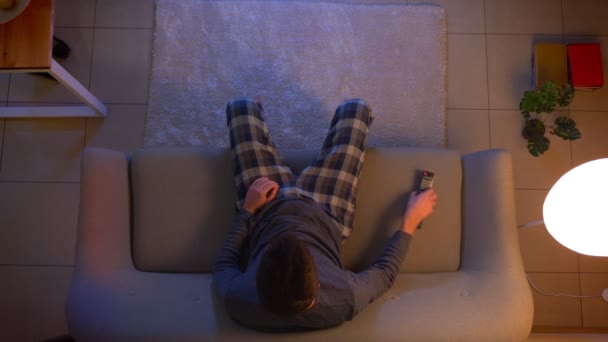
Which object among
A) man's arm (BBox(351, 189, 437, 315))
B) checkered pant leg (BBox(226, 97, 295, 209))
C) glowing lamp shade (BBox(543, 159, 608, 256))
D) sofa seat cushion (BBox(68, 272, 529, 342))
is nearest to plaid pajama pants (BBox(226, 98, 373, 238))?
checkered pant leg (BBox(226, 97, 295, 209))

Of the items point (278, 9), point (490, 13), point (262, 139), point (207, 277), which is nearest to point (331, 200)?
point (262, 139)

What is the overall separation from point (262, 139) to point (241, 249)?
0.44 m

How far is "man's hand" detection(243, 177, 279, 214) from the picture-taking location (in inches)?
57.5

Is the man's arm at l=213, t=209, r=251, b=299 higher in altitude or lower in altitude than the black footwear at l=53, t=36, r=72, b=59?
lower

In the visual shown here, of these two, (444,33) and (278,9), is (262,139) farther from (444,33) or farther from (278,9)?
(444,33)

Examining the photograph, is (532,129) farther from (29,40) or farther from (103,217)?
(29,40)

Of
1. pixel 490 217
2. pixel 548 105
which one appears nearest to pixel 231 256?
pixel 490 217

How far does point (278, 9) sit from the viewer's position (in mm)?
2174

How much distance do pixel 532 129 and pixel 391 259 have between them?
1.12 meters

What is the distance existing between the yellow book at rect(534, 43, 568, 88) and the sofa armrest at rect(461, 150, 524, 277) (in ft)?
2.61

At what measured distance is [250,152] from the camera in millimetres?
1564

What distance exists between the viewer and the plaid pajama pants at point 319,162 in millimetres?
1524


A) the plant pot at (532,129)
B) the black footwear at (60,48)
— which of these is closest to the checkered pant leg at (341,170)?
the plant pot at (532,129)

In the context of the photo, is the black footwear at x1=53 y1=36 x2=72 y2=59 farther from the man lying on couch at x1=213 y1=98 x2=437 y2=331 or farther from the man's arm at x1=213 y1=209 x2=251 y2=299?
the man's arm at x1=213 y1=209 x2=251 y2=299
